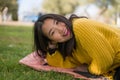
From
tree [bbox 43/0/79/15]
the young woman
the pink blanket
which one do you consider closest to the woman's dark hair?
the young woman

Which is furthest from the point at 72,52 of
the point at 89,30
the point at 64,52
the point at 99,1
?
the point at 99,1

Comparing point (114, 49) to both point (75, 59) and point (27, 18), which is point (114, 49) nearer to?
point (75, 59)

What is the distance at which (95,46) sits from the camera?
3943 mm

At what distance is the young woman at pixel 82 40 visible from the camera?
3941 mm

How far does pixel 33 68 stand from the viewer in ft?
15.3

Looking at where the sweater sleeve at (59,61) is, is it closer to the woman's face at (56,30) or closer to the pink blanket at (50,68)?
the pink blanket at (50,68)

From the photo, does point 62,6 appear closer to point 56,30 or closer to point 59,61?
point 59,61

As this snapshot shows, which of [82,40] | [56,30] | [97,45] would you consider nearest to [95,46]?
[97,45]

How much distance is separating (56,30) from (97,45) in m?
0.47

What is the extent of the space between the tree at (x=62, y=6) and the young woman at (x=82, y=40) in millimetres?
46411

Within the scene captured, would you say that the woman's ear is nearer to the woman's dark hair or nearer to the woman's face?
the woman's dark hair

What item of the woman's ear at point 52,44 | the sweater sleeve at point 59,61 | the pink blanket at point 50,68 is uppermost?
the woman's ear at point 52,44

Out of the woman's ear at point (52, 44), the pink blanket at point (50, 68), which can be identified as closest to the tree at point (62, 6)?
the pink blanket at point (50, 68)

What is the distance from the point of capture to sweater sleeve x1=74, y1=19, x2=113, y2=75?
3943 mm
